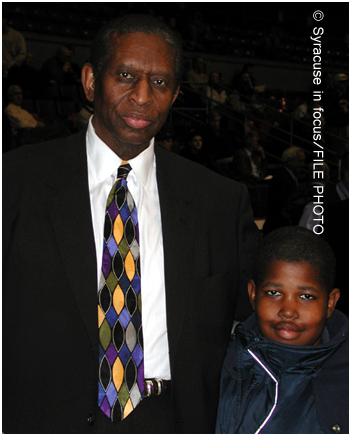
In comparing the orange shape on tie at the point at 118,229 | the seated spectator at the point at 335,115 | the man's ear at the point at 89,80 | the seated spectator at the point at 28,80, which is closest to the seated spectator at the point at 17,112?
the seated spectator at the point at 28,80

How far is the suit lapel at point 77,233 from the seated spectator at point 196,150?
15.6ft

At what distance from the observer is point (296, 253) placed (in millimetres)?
1477

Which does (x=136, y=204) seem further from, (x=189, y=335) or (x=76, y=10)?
(x=76, y=10)

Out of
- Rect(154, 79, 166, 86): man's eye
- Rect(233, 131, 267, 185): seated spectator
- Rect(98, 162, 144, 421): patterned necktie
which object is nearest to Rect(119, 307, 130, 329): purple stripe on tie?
Rect(98, 162, 144, 421): patterned necktie

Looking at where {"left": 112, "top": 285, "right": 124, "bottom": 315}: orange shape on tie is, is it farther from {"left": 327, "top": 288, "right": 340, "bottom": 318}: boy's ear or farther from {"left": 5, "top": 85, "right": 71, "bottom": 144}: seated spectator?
{"left": 5, "top": 85, "right": 71, "bottom": 144}: seated spectator

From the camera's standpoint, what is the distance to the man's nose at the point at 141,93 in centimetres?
131

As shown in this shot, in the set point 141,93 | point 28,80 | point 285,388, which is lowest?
point 285,388

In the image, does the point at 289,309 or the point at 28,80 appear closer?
the point at 289,309

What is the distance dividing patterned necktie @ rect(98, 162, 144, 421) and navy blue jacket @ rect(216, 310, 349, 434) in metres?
0.30

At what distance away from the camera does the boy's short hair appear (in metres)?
1.47

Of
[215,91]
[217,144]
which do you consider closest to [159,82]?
[217,144]

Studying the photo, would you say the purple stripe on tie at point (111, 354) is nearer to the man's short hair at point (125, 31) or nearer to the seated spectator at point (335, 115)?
the man's short hair at point (125, 31)

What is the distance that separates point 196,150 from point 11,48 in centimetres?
286

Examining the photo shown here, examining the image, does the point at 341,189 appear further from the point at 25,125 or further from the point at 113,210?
the point at 25,125
